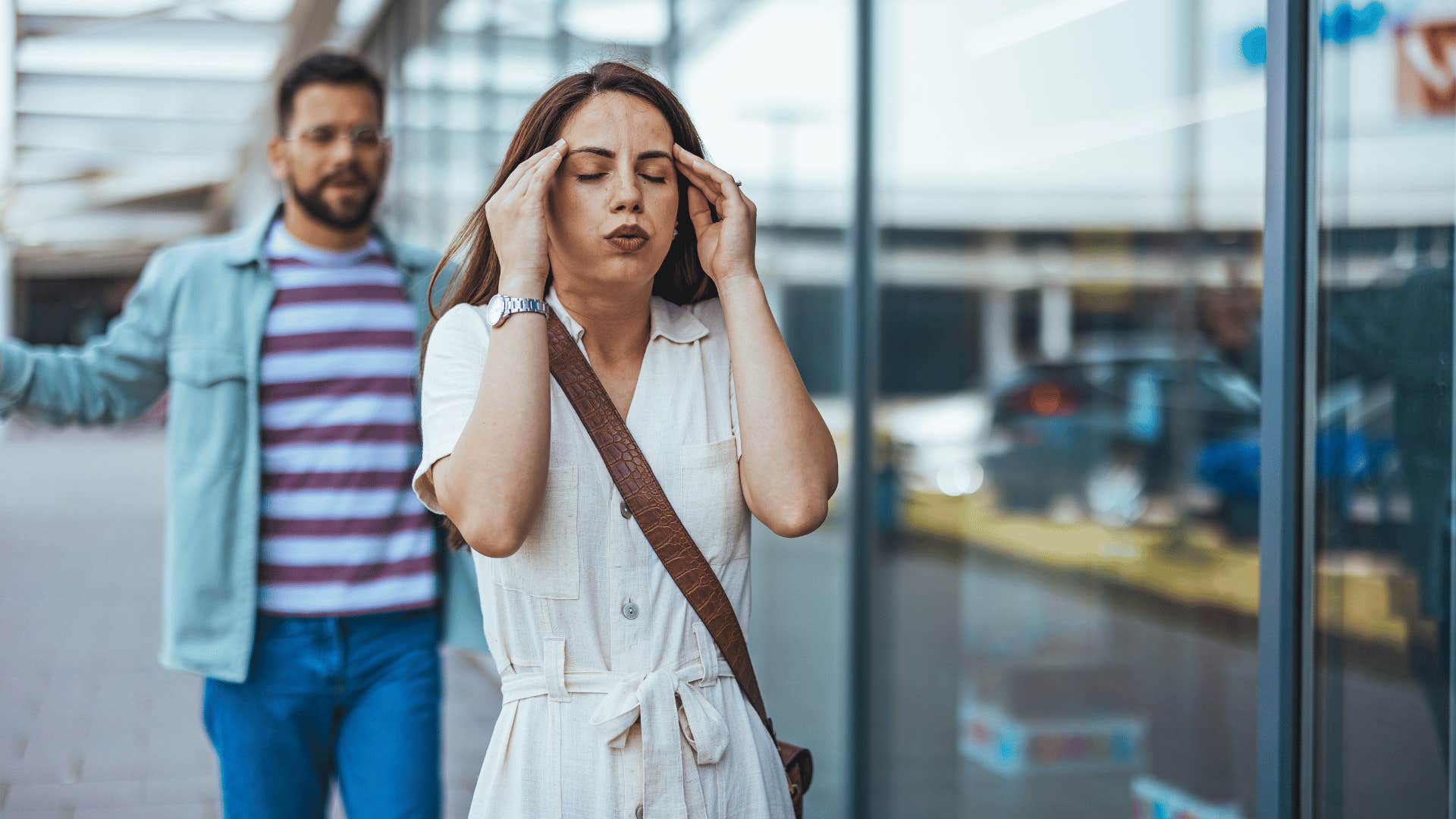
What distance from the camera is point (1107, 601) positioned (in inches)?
249

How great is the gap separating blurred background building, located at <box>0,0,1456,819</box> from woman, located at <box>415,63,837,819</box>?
1064 millimetres

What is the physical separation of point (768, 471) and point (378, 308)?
1.50 meters

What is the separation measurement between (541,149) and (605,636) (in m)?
0.68

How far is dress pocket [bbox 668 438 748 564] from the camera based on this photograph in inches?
79.2

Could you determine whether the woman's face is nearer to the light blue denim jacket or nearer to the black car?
the light blue denim jacket

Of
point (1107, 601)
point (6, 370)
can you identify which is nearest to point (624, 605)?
point (6, 370)

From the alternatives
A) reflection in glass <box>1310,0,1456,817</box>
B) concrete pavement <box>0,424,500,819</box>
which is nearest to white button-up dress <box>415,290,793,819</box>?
reflection in glass <box>1310,0,1456,817</box>

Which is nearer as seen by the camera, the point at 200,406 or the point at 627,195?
the point at 627,195

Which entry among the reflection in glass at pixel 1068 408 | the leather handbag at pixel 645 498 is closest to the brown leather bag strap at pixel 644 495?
the leather handbag at pixel 645 498

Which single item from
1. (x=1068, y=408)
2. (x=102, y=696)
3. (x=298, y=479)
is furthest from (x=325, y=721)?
(x=102, y=696)

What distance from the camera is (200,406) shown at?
10.1 ft

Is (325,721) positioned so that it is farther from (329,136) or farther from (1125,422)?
(1125,422)

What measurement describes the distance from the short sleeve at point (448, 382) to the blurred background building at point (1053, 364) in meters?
1.43

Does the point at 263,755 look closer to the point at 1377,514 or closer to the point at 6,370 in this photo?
the point at 6,370
